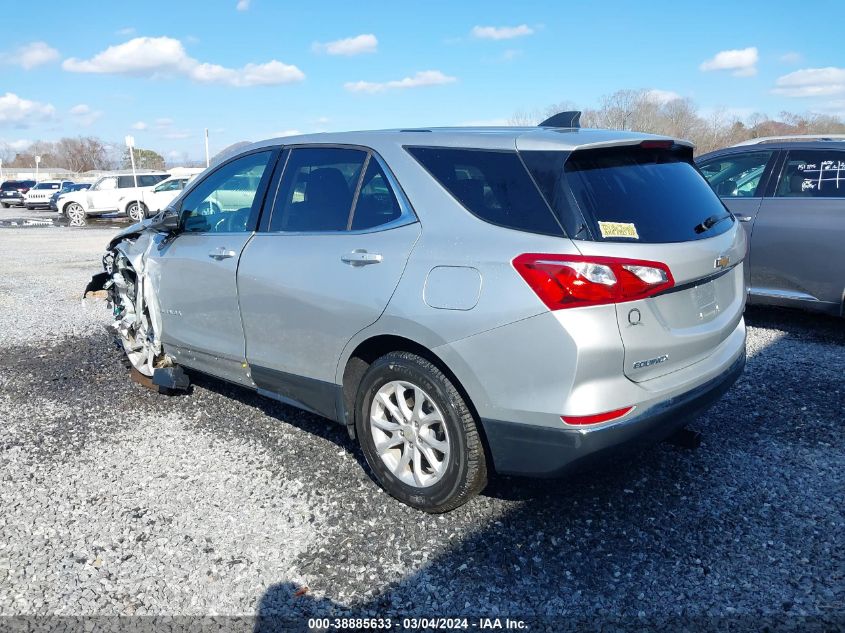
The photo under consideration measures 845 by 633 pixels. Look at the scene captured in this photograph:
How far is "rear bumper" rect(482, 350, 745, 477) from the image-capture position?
2.81 metres

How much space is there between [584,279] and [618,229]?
318 mm

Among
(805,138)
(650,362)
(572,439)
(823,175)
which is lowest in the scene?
(572,439)

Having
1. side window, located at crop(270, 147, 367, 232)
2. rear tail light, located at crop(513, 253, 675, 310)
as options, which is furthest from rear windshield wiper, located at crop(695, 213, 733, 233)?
side window, located at crop(270, 147, 367, 232)

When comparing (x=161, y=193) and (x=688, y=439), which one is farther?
(x=161, y=193)

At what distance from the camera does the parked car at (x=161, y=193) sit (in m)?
25.1

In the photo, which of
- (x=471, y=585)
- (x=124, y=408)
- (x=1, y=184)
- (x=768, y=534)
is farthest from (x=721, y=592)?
(x=1, y=184)

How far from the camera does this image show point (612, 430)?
2818 mm

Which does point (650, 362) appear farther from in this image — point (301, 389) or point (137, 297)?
point (137, 297)

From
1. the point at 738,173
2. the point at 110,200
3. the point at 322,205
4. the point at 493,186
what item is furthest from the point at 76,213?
the point at 493,186

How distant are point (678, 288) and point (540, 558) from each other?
1306 mm

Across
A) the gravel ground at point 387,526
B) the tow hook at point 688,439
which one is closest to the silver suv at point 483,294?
the gravel ground at point 387,526

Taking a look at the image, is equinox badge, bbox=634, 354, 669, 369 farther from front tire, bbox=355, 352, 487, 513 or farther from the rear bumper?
front tire, bbox=355, 352, 487, 513

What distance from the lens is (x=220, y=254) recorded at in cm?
418

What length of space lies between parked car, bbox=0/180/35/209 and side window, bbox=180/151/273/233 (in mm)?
41468
